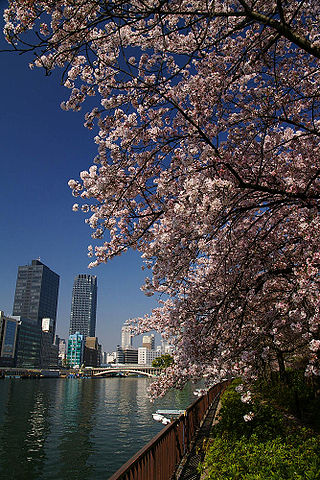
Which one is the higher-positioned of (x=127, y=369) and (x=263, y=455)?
(x=263, y=455)

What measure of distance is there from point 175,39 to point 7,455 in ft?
62.9

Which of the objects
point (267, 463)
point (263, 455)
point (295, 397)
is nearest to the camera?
point (267, 463)

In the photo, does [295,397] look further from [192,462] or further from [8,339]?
[8,339]

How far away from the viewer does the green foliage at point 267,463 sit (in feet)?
15.1

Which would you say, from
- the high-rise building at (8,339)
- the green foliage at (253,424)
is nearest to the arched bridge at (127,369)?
the high-rise building at (8,339)

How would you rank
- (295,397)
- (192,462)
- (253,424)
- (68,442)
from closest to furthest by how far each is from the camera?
(192,462)
(253,424)
(295,397)
(68,442)

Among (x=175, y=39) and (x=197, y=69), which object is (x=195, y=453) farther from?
(x=175, y=39)

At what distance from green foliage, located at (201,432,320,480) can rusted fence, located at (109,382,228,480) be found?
835 millimetres

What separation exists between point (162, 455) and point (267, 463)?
2.03 metres

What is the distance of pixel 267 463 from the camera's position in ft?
17.2

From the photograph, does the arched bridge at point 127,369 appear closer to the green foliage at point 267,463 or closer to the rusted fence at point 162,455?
the rusted fence at point 162,455

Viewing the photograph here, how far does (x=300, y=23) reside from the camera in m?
5.99

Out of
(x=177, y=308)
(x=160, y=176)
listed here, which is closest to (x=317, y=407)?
(x=177, y=308)

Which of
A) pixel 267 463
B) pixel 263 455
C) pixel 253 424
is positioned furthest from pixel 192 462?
pixel 267 463
